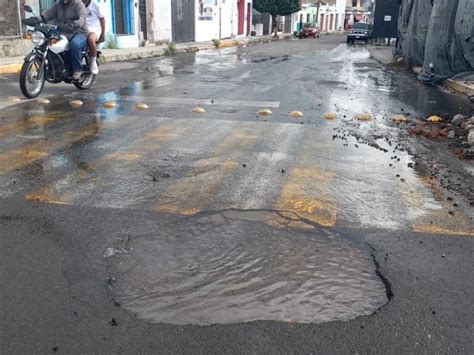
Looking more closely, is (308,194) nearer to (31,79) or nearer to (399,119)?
(399,119)

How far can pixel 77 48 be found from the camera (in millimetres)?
9680

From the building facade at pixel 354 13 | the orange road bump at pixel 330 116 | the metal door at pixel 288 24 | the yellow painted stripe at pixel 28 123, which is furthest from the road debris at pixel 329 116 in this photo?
the building facade at pixel 354 13

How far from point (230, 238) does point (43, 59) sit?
6.91 meters

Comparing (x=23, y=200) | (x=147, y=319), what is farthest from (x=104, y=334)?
(x=23, y=200)

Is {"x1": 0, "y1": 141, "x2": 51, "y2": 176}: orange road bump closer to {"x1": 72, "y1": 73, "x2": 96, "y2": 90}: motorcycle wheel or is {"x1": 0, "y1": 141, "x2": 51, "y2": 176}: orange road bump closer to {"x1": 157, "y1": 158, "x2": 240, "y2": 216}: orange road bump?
{"x1": 157, "y1": 158, "x2": 240, "y2": 216}: orange road bump

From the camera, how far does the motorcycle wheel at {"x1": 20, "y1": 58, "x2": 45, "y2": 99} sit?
908cm

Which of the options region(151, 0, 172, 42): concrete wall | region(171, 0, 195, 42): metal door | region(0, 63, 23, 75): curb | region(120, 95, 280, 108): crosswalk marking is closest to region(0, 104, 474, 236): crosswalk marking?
region(120, 95, 280, 108): crosswalk marking

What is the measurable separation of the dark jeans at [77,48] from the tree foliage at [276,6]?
140 feet

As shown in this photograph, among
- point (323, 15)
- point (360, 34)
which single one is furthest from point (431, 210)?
point (323, 15)

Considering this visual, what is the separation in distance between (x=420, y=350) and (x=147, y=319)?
57.2 inches

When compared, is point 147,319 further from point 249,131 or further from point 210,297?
point 249,131

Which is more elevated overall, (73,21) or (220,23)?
(73,21)

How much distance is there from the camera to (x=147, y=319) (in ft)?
9.41

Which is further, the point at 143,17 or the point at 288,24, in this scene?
the point at 288,24
